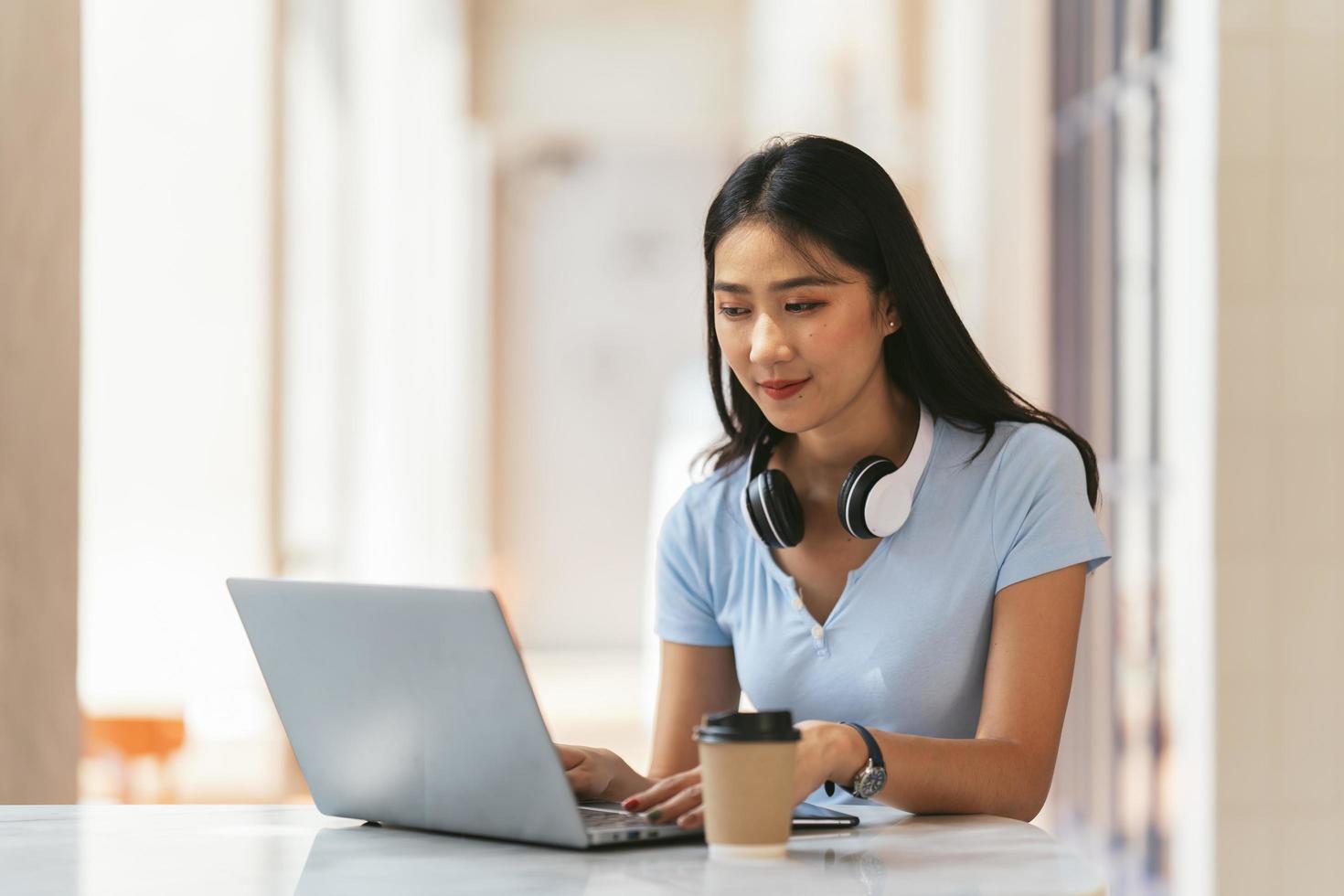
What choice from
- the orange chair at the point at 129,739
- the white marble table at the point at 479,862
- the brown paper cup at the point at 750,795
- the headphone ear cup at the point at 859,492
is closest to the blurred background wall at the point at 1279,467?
the headphone ear cup at the point at 859,492

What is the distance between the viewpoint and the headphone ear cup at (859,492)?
1.42 metres

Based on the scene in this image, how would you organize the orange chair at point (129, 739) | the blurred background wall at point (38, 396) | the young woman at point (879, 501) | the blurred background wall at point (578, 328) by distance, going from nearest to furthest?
the young woman at point (879, 501), the blurred background wall at point (38, 396), the blurred background wall at point (578, 328), the orange chair at point (129, 739)

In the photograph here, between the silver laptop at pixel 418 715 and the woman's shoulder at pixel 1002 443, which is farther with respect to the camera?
the woman's shoulder at pixel 1002 443

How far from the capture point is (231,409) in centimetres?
393

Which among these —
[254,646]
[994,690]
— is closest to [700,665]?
[994,690]

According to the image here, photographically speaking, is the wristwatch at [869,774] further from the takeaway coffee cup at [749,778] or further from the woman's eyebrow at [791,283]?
the woman's eyebrow at [791,283]

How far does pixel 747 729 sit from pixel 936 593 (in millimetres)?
488

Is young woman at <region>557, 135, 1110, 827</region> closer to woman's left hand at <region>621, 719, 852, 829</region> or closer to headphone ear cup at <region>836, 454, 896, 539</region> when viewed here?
headphone ear cup at <region>836, 454, 896, 539</region>

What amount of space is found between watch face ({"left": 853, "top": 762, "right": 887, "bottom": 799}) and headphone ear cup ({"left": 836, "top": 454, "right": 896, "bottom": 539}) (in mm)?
320

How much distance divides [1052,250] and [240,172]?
201 centimetres

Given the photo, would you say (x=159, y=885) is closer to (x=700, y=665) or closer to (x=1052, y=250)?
(x=700, y=665)

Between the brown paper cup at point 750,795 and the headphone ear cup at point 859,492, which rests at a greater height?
the headphone ear cup at point 859,492

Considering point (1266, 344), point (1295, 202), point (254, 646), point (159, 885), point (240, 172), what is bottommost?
point (159, 885)

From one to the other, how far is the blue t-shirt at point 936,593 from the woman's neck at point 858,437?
6cm
